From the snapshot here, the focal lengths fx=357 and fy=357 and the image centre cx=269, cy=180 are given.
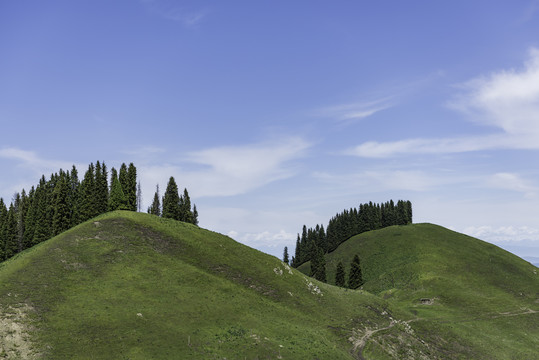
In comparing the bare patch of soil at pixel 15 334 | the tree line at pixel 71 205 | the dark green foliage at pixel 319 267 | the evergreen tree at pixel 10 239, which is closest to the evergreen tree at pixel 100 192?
the tree line at pixel 71 205

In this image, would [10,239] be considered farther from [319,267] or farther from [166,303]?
[319,267]

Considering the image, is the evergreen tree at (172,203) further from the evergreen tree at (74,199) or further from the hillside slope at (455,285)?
the hillside slope at (455,285)

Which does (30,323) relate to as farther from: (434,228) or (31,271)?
(434,228)

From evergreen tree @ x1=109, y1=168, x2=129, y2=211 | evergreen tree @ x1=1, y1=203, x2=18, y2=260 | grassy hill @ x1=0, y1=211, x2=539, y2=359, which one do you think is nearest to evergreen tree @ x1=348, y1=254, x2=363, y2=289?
grassy hill @ x1=0, y1=211, x2=539, y2=359

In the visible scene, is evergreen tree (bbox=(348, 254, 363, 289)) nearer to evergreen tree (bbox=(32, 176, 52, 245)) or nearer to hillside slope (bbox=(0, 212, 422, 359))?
hillside slope (bbox=(0, 212, 422, 359))

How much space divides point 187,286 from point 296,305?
22190 mm

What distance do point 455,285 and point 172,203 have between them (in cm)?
9525

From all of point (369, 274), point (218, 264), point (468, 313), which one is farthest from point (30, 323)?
point (369, 274)

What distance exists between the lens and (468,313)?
95500mm

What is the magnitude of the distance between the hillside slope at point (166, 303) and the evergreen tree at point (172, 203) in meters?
30.5

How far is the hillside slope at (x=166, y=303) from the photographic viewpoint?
1812 inches

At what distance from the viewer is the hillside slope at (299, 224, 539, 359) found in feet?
257

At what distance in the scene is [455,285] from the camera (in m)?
114

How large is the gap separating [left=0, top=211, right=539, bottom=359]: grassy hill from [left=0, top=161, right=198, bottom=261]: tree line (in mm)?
20912
